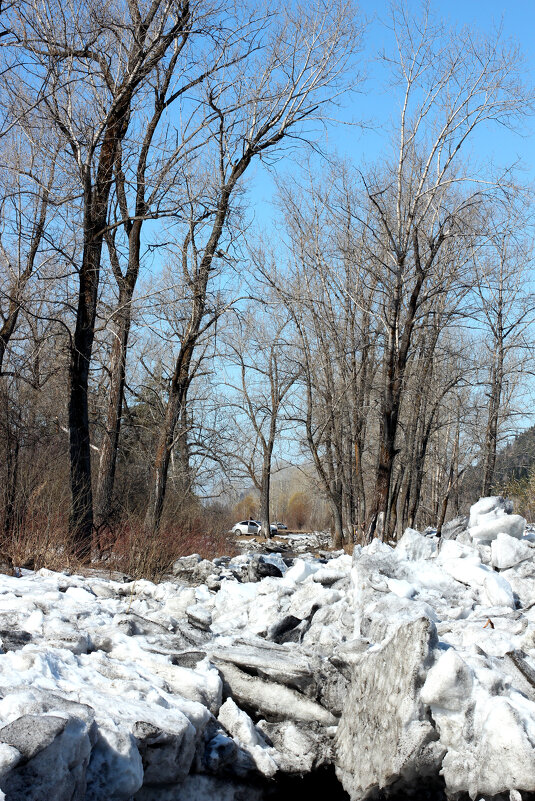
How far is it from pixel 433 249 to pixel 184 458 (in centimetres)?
1164

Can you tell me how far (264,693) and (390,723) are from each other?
42.0 inches

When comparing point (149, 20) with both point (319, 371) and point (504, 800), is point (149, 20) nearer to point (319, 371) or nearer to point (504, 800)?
point (504, 800)

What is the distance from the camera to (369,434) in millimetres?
24953

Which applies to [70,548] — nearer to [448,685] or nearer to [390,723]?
[390,723]

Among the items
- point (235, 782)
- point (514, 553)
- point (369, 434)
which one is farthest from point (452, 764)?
point (369, 434)

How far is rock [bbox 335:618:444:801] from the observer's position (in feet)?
12.5

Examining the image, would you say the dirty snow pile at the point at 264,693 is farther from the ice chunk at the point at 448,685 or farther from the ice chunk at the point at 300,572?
the ice chunk at the point at 300,572

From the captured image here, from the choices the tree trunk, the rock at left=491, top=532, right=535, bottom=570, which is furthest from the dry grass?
the rock at left=491, top=532, right=535, bottom=570

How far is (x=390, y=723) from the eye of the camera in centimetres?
393

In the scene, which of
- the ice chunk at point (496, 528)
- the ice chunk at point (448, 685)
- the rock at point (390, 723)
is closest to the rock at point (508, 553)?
the ice chunk at point (496, 528)

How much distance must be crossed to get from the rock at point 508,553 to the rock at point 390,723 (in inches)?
136

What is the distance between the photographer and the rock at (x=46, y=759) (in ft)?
8.71

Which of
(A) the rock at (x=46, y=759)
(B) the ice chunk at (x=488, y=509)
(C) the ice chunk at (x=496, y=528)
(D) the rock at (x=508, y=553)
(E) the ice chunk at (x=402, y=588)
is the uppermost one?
(B) the ice chunk at (x=488, y=509)

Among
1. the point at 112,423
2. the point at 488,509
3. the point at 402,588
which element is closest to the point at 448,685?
the point at 402,588
